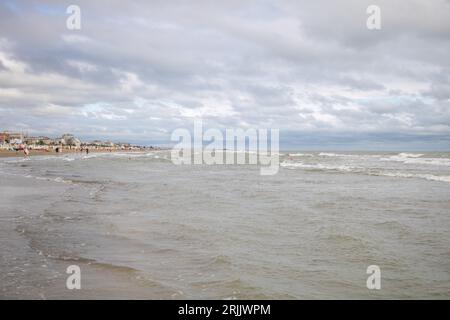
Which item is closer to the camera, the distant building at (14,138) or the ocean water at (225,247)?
the ocean water at (225,247)

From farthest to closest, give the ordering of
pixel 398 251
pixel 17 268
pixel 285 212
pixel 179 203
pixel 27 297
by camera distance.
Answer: pixel 179 203 → pixel 285 212 → pixel 398 251 → pixel 17 268 → pixel 27 297

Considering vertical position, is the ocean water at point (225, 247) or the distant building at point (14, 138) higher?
the distant building at point (14, 138)

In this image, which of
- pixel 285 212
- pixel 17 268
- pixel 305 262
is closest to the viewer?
pixel 17 268

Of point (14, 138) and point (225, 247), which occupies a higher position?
point (14, 138)

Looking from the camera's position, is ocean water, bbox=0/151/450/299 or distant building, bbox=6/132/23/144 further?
distant building, bbox=6/132/23/144

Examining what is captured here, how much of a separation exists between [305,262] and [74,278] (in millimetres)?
4131

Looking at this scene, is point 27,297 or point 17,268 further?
point 17,268

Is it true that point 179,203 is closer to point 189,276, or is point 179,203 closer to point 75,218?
point 75,218

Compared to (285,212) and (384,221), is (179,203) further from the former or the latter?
(384,221)

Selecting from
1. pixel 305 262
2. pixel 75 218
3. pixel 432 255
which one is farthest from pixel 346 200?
pixel 75 218

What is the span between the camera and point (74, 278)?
251 inches

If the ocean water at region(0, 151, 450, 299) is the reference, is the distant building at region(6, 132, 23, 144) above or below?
above

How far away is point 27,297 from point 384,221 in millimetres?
9304

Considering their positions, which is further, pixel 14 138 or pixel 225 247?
pixel 14 138
